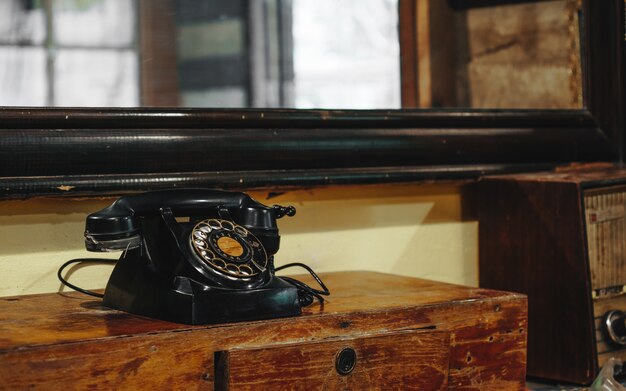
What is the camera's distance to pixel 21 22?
5.26 ft

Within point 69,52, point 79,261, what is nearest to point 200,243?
point 79,261

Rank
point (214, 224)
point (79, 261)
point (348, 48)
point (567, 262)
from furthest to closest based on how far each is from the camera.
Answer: point (348, 48)
point (567, 262)
point (79, 261)
point (214, 224)

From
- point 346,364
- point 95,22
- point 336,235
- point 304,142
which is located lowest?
point 346,364

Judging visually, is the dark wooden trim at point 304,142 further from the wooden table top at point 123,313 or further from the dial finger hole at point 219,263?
the dial finger hole at point 219,263

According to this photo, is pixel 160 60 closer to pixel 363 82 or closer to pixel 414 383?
pixel 363 82

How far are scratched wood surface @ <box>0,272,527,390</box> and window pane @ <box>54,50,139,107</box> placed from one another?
1.40 ft

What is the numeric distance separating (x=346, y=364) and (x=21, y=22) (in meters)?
0.88

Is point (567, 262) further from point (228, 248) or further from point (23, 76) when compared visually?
point (23, 76)

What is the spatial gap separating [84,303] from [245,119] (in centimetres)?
40

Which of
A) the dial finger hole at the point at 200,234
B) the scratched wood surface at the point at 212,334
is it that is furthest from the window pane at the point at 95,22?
the dial finger hole at the point at 200,234

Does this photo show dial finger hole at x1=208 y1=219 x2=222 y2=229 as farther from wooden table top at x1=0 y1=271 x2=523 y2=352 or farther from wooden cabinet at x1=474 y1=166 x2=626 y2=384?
wooden cabinet at x1=474 y1=166 x2=626 y2=384

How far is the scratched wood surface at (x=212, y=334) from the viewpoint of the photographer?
960mm

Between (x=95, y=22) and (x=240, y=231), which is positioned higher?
(x=95, y=22)

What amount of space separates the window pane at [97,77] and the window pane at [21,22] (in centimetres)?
6
